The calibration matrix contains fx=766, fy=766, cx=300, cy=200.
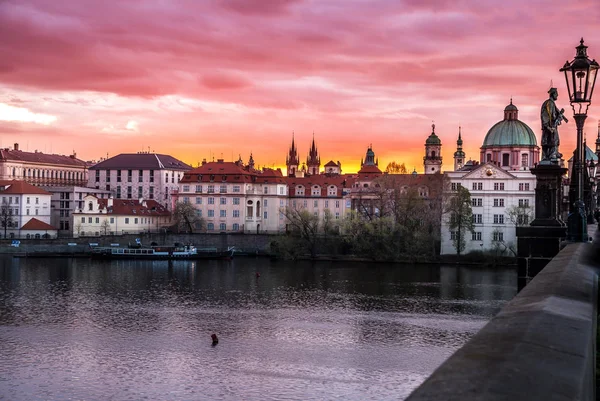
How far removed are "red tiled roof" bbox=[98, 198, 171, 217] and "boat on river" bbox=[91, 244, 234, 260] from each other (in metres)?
9.93

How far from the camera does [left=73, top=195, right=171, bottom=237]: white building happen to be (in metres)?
86.0

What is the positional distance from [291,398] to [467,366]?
2087cm

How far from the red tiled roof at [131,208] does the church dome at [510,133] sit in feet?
129

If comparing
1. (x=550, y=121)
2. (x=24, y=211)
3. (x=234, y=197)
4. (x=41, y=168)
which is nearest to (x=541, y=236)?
(x=550, y=121)

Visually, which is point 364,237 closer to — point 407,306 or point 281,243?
point 281,243

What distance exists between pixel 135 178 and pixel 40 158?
21.8 m

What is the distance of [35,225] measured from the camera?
85125 mm

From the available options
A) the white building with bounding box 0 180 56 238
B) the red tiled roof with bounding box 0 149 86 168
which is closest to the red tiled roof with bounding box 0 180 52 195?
the white building with bounding box 0 180 56 238

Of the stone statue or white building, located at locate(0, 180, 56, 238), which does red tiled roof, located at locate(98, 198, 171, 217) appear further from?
the stone statue

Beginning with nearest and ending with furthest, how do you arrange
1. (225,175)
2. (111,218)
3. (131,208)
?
(111,218) → (131,208) → (225,175)

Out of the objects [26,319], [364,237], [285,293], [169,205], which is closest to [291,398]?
[26,319]

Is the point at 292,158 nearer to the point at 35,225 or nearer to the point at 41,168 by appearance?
the point at 41,168

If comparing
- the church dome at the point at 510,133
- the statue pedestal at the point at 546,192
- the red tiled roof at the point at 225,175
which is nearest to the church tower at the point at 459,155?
the church dome at the point at 510,133

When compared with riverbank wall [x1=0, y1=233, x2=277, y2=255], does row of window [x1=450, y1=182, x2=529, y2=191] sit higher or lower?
higher
